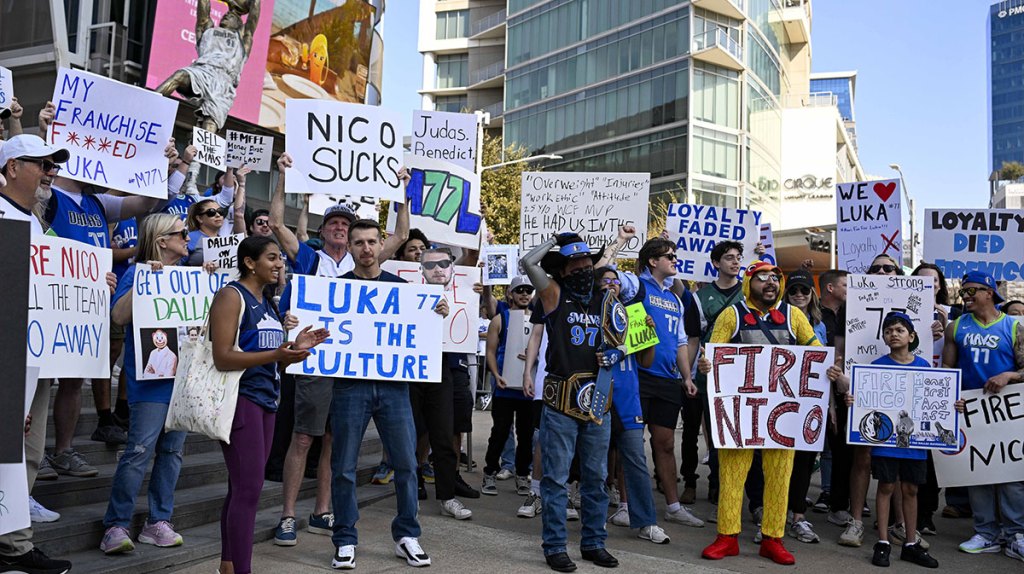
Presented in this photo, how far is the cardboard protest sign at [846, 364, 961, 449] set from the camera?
6.97 m

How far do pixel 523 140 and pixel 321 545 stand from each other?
2011 inches

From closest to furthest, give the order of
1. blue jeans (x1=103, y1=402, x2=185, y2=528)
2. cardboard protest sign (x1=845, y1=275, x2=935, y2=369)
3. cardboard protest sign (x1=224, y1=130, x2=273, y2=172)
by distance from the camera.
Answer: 1. blue jeans (x1=103, y1=402, x2=185, y2=528)
2. cardboard protest sign (x1=845, y1=275, x2=935, y2=369)
3. cardboard protest sign (x1=224, y1=130, x2=273, y2=172)

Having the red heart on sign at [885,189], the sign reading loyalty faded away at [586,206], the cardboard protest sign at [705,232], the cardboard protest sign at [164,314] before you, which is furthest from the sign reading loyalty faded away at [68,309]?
the red heart on sign at [885,189]

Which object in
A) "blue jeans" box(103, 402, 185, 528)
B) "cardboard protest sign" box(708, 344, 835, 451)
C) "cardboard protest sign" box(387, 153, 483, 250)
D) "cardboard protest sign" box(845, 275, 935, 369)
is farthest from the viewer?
"cardboard protest sign" box(387, 153, 483, 250)

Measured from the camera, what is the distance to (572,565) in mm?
6098

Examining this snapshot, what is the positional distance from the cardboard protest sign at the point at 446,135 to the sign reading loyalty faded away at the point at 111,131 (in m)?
5.31

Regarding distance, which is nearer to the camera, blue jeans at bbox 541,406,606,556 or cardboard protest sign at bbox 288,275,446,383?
cardboard protest sign at bbox 288,275,446,383

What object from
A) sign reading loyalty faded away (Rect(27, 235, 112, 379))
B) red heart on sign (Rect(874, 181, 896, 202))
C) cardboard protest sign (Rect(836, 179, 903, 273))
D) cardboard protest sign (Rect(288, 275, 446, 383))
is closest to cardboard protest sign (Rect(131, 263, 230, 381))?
sign reading loyalty faded away (Rect(27, 235, 112, 379))

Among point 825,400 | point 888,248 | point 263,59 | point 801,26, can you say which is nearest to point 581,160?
point 801,26

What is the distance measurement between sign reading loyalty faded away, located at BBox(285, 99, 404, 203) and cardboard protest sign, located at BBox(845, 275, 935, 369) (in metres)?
3.74

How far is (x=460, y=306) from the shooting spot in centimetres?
873

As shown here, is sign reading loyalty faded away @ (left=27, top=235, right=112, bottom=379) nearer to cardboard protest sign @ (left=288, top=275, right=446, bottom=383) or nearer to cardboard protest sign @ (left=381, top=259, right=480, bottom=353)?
cardboard protest sign @ (left=288, top=275, right=446, bottom=383)

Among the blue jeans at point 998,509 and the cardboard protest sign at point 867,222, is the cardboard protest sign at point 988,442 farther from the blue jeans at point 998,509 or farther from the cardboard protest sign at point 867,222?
the cardboard protest sign at point 867,222

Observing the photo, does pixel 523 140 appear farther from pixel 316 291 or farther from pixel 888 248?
pixel 316 291
